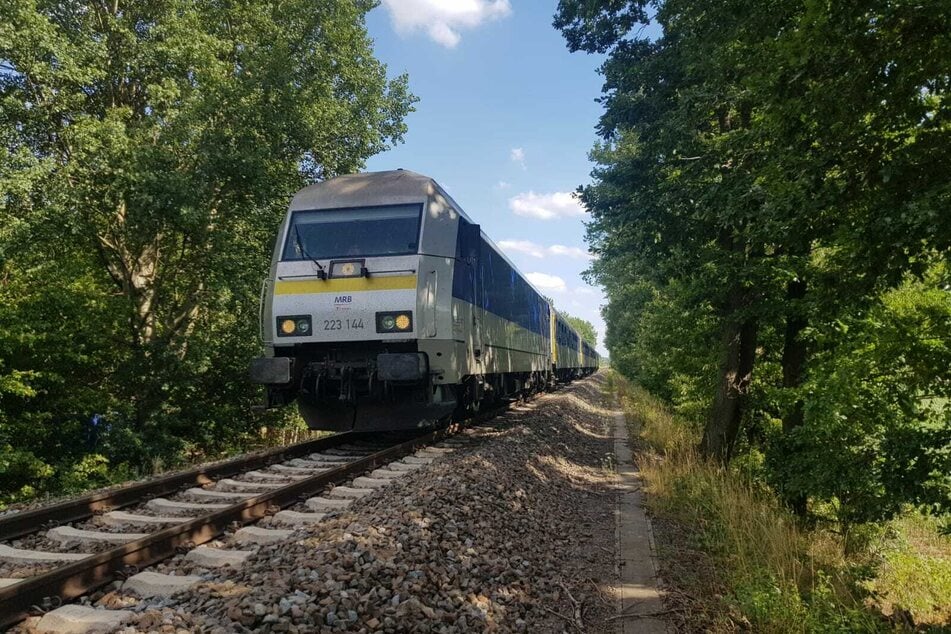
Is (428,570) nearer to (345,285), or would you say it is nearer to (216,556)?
(216,556)

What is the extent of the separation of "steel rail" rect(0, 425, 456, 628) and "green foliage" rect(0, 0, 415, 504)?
7413 millimetres

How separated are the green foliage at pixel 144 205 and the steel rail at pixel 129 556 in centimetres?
741

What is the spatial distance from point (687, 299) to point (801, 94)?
476 centimetres

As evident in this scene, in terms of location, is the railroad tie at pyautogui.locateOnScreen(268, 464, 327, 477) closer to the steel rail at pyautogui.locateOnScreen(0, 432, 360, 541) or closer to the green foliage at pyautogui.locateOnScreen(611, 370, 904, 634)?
the steel rail at pyautogui.locateOnScreen(0, 432, 360, 541)

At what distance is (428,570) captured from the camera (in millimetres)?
3693

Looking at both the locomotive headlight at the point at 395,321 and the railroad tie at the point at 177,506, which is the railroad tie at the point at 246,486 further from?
the locomotive headlight at the point at 395,321

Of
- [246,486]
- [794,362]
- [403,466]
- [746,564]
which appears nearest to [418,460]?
[403,466]

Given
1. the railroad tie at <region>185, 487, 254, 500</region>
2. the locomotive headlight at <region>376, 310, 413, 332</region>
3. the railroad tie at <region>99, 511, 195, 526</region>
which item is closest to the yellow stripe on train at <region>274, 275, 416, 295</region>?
the locomotive headlight at <region>376, 310, 413, 332</region>

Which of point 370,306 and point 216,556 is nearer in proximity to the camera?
point 216,556

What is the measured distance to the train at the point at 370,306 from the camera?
7.68m

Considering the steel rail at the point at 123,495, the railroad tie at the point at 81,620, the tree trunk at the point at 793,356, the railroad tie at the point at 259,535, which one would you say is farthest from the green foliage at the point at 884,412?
the steel rail at the point at 123,495

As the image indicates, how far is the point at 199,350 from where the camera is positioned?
527 inches

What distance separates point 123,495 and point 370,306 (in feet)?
11.5

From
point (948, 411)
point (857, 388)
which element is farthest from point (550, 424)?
point (948, 411)
